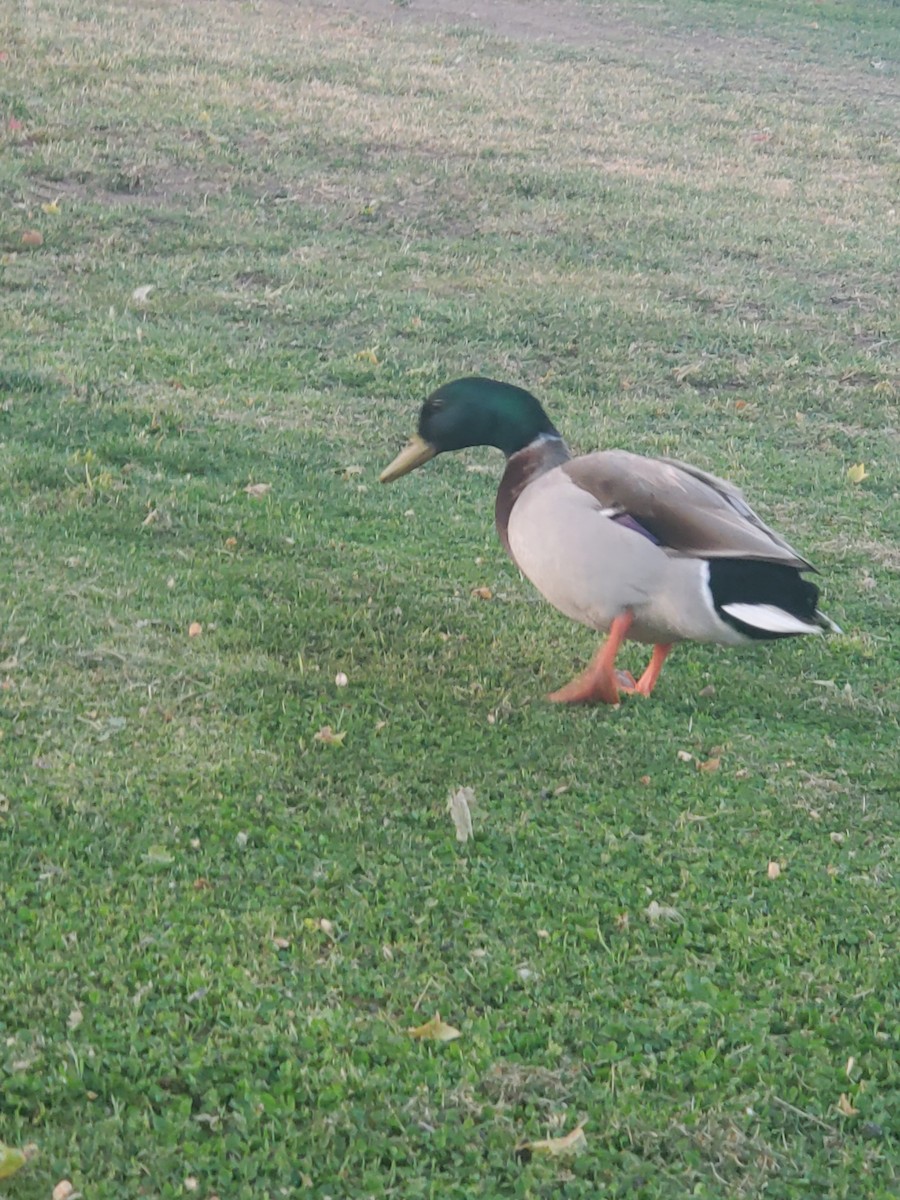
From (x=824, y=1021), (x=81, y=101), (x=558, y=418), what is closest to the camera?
(x=824, y=1021)

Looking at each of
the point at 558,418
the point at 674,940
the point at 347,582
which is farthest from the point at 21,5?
the point at 674,940

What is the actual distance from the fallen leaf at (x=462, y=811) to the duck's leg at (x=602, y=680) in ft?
1.90

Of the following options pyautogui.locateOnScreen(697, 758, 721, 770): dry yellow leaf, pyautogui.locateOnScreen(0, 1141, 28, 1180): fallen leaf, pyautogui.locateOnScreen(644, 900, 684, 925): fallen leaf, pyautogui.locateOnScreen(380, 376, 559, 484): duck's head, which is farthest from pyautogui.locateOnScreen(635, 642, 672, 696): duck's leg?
pyautogui.locateOnScreen(0, 1141, 28, 1180): fallen leaf

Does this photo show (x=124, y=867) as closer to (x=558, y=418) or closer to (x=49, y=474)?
(x=49, y=474)

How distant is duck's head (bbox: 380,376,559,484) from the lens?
4.35 meters

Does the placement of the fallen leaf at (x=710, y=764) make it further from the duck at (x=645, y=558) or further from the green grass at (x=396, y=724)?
the duck at (x=645, y=558)

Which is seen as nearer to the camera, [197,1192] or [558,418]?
[197,1192]

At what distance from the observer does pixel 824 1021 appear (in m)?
2.89

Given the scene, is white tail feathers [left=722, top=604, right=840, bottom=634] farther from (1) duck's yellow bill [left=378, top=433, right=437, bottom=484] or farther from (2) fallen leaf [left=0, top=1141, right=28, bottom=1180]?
(2) fallen leaf [left=0, top=1141, right=28, bottom=1180]

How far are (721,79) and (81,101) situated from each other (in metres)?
6.99

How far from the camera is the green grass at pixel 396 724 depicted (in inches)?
102

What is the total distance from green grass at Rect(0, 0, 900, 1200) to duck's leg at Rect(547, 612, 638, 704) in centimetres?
5

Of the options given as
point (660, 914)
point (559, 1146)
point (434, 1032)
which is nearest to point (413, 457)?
point (660, 914)

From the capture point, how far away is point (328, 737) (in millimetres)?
3764
